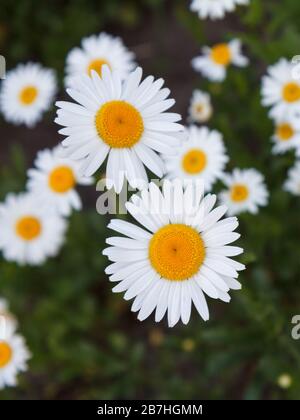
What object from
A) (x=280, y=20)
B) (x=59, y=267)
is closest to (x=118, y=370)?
(x=59, y=267)

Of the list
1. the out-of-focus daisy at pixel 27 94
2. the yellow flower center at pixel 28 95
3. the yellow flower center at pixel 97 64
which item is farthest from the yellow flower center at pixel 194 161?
the yellow flower center at pixel 28 95

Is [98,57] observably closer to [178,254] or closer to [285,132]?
[285,132]

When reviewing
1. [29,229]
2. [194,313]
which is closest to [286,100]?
[194,313]

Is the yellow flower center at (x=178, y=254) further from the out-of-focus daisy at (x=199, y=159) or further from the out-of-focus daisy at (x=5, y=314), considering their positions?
the out-of-focus daisy at (x=5, y=314)

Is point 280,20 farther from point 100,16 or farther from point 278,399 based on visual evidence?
point 278,399

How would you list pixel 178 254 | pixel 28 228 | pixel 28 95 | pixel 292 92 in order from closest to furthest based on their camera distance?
pixel 178 254 < pixel 292 92 < pixel 28 228 < pixel 28 95

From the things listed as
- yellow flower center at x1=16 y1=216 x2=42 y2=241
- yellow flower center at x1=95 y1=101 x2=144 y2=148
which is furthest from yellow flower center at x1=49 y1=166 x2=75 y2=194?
yellow flower center at x1=95 y1=101 x2=144 y2=148

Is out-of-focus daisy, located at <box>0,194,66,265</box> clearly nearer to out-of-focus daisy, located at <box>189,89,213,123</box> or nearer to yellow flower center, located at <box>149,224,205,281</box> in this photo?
out-of-focus daisy, located at <box>189,89,213,123</box>
